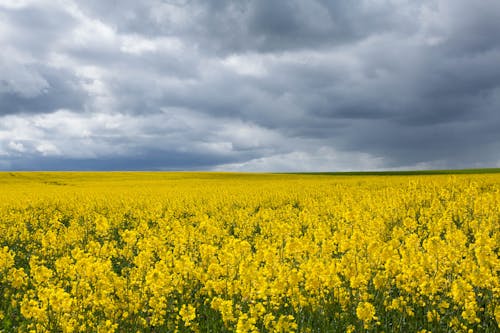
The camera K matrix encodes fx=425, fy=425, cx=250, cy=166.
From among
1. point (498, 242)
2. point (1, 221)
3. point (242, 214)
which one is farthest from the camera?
point (1, 221)

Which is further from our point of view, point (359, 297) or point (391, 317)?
point (391, 317)

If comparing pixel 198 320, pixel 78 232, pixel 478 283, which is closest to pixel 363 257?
pixel 478 283

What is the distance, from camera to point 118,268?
37.0 feet

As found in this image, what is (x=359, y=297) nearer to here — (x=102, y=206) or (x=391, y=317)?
(x=391, y=317)

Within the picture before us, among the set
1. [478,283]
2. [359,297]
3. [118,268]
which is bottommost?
[118,268]

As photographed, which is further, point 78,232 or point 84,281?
point 78,232

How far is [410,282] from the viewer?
19.9 feet

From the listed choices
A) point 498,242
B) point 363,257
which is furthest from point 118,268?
point 498,242

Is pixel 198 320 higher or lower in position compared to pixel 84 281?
lower

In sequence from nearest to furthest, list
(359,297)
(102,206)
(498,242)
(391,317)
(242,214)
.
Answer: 1. (359,297)
2. (391,317)
3. (498,242)
4. (242,214)
5. (102,206)

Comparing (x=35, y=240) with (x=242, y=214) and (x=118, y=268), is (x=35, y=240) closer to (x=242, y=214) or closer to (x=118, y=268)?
(x=118, y=268)

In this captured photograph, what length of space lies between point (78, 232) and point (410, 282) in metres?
11.1

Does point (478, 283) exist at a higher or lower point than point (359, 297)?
higher

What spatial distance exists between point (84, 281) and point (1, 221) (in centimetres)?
1313
